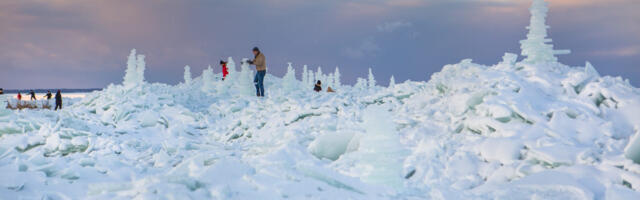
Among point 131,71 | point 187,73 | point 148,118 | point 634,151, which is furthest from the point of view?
point 187,73

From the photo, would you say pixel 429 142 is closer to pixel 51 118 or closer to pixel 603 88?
pixel 603 88

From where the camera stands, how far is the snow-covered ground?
7367mm

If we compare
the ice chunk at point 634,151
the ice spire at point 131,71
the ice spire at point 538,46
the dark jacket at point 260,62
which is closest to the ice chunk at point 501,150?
the ice chunk at point 634,151

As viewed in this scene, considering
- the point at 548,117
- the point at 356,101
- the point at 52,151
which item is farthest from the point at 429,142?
the point at 52,151

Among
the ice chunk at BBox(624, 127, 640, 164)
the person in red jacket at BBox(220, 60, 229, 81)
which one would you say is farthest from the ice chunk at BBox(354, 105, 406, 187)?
the person in red jacket at BBox(220, 60, 229, 81)

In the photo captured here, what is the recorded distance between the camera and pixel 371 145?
706 cm

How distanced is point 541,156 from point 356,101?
9361 millimetres

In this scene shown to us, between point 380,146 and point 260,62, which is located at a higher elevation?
point 260,62

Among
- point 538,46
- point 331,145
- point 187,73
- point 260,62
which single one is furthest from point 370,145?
point 187,73

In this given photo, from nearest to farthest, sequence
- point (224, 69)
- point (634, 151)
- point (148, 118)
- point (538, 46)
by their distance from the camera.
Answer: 1. point (634, 151)
2. point (538, 46)
3. point (148, 118)
4. point (224, 69)

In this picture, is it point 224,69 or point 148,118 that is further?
point 224,69

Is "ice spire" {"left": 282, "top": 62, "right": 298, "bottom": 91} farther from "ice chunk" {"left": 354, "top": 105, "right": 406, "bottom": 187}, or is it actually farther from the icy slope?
"ice chunk" {"left": 354, "top": 105, "right": 406, "bottom": 187}

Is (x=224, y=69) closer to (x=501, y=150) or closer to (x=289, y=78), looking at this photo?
(x=289, y=78)

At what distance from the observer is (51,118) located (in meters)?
18.3
